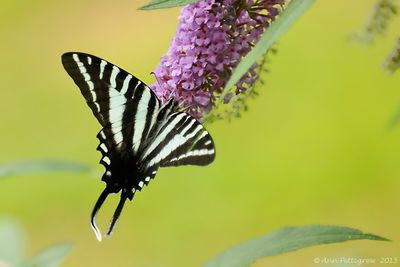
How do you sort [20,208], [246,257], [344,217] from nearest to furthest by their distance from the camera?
[246,257] < [344,217] < [20,208]

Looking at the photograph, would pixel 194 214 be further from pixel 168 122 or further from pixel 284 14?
pixel 284 14

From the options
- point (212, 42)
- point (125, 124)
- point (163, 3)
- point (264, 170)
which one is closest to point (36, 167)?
point (125, 124)

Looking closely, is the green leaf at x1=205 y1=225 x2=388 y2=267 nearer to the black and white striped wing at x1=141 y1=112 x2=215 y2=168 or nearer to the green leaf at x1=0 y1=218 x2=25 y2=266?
the black and white striped wing at x1=141 y1=112 x2=215 y2=168

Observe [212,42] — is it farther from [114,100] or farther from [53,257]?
[53,257]

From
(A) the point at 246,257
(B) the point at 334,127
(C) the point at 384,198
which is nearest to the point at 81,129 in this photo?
(B) the point at 334,127

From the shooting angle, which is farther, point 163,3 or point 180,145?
point 180,145

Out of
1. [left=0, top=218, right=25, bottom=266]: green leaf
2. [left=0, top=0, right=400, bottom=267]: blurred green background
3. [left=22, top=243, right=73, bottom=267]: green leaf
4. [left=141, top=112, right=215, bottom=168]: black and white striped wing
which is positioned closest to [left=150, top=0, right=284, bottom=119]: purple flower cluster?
[left=141, top=112, right=215, bottom=168]: black and white striped wing
